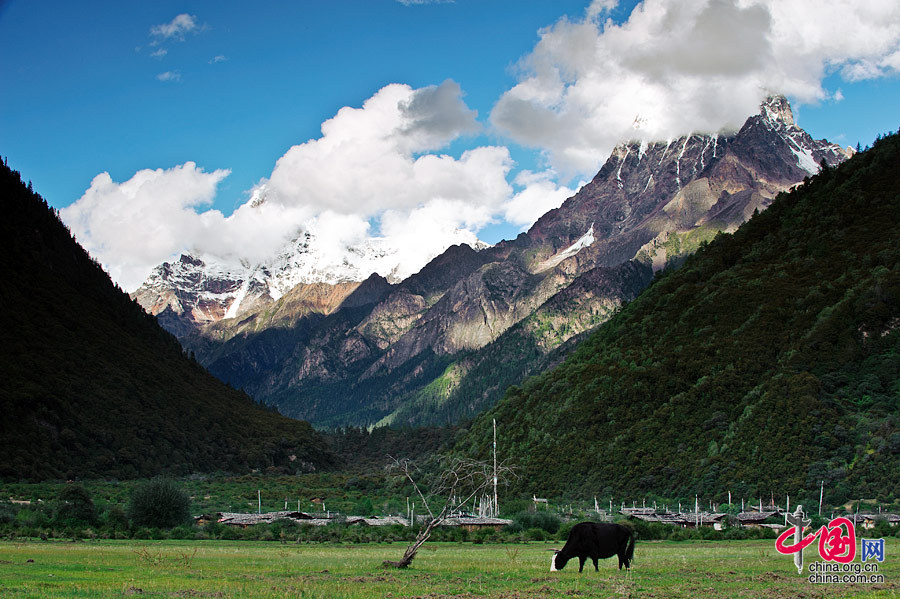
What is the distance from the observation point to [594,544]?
33219mm

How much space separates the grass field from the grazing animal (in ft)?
2.05

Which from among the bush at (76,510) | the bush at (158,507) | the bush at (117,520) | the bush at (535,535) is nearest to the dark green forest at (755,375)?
the bush at (535,535)

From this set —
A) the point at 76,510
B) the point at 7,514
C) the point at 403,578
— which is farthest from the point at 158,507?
the point at 403,578

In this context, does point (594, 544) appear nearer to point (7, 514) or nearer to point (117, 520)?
point (117, 520)

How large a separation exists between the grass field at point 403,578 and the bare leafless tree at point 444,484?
1853 millimetres

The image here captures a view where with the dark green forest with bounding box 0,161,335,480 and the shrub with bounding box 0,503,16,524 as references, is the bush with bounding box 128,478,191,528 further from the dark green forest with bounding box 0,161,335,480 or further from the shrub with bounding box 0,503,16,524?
the dark green forest with bounding box 0,161,335,480

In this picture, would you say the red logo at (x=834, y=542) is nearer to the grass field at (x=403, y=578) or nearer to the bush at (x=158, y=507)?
the grass field at (x=403, y=578)

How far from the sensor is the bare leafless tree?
36094 millimetres

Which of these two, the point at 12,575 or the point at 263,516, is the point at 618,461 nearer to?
the point at 263,516

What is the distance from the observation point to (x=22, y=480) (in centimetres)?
13588

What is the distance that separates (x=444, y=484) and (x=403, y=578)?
9.67m

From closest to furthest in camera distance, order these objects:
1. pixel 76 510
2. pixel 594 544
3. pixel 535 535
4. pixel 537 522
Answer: pixel 594 544 → pixel 535 535 → pixel 76 510 → pixel 537 522

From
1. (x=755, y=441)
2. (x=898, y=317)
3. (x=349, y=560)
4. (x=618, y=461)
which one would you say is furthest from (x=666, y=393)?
(x=349, y=560)

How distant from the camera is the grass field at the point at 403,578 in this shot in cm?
2598
